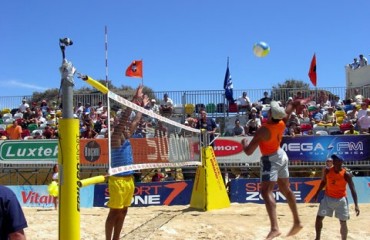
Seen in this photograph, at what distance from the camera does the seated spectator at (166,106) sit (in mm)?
18797

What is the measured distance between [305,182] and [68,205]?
35.8ft

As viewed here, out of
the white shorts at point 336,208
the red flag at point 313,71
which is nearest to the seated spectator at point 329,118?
the red flag at point 313,71

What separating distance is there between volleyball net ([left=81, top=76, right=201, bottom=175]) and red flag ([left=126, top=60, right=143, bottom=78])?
31.4ft

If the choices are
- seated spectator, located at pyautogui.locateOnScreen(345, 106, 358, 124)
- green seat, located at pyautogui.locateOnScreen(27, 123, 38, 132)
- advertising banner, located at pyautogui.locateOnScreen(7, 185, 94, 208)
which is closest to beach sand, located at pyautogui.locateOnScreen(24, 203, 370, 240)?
advertising banner, located at pyautogui.locateOnScreen(7, 185, 94, 208)

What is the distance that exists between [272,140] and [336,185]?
2768 millimetres

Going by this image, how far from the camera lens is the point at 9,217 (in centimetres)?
329

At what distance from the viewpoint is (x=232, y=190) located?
47.5 feet

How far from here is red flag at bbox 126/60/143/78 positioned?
67.1 feet

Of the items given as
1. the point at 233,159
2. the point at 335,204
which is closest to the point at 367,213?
the point at 335,204

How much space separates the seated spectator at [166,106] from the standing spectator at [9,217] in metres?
15.3

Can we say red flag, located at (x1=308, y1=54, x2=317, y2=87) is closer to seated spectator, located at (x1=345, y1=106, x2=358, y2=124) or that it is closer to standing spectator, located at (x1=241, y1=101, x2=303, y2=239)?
seated spectator, located at (x1=345, y1=106, x2=358, y2=124)

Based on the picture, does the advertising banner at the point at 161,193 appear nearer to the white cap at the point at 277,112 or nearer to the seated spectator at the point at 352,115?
the seated spectator at the point at 352,115

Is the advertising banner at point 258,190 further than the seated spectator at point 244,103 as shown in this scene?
No

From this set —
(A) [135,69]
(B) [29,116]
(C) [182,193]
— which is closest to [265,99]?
(A) [135,69]
